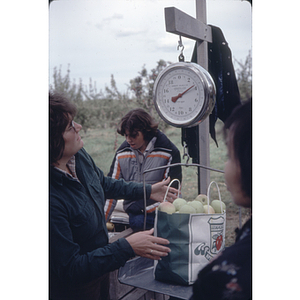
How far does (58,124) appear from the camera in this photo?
1.35 meters

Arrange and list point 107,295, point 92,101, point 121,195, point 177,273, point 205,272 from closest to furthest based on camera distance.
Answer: point 205,272, point 177,273, point 107,295, point 121,195, point 92,101

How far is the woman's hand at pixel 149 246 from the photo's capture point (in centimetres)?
130

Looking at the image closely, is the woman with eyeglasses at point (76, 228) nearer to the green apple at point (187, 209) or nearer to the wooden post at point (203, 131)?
the green apple at point (187, 209)

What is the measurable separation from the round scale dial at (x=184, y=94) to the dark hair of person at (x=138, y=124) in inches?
9.2

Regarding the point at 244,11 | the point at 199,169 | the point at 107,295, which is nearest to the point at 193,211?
the point at 199,169

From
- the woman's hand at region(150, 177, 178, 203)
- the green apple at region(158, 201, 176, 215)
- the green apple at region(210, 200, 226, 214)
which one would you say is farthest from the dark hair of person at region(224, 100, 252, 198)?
the woman's hand at region(150, 177, 178, 203)

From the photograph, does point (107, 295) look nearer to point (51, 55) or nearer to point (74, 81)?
point (74, 81)

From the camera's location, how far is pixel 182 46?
4.93 ft

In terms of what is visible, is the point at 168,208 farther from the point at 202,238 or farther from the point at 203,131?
the point at 203,131

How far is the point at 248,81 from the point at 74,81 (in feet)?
2.87

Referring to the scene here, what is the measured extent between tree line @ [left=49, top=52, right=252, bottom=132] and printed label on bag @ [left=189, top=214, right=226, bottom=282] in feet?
2.22

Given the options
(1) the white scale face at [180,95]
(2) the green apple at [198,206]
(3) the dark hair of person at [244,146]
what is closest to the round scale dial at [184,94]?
(1) the white scale face at [180,95]

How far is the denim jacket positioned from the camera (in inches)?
48.9

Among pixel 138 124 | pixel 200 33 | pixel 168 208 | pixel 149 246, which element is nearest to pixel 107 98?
pixel 138 124
